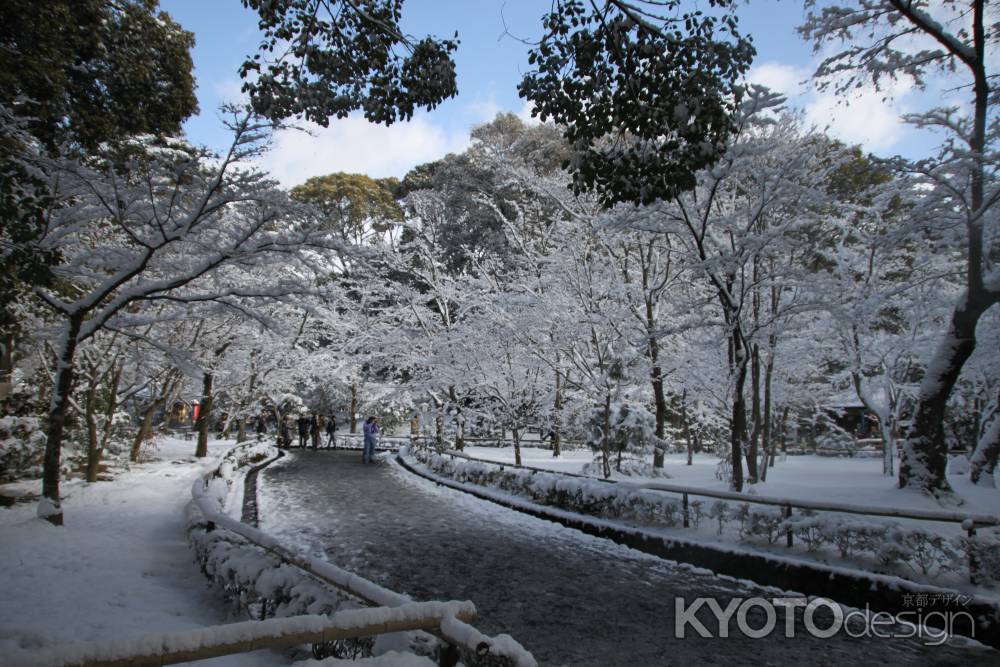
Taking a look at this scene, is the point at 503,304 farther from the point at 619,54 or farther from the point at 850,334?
the point at 619,54

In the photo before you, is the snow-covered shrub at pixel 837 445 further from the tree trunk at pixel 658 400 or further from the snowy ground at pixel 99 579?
the snowy ground at pixel 99 579

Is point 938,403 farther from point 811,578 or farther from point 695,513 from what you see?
point 811,578

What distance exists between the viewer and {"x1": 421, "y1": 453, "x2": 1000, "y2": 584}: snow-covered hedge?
6.60 meters

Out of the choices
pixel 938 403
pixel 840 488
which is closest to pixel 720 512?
pixel 938 403

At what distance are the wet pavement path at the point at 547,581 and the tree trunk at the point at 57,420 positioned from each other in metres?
3.32

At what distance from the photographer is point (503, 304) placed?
825 inches

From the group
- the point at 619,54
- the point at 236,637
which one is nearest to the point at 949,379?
the point at 619,54

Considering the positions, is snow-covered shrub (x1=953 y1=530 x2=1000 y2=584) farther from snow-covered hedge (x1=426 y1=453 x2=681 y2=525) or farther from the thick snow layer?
the thick snow layer

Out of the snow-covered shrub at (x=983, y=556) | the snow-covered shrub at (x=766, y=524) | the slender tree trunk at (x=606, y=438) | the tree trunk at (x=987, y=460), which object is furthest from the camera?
the slender tree trunk at (x=606, y=438)

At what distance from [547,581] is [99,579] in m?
5.34

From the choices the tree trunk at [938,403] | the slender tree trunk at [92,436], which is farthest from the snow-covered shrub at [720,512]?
the slender tree trunk at [92,436]

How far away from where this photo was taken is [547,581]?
779 cm

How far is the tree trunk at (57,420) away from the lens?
346 inches

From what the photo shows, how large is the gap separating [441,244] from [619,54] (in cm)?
2987
